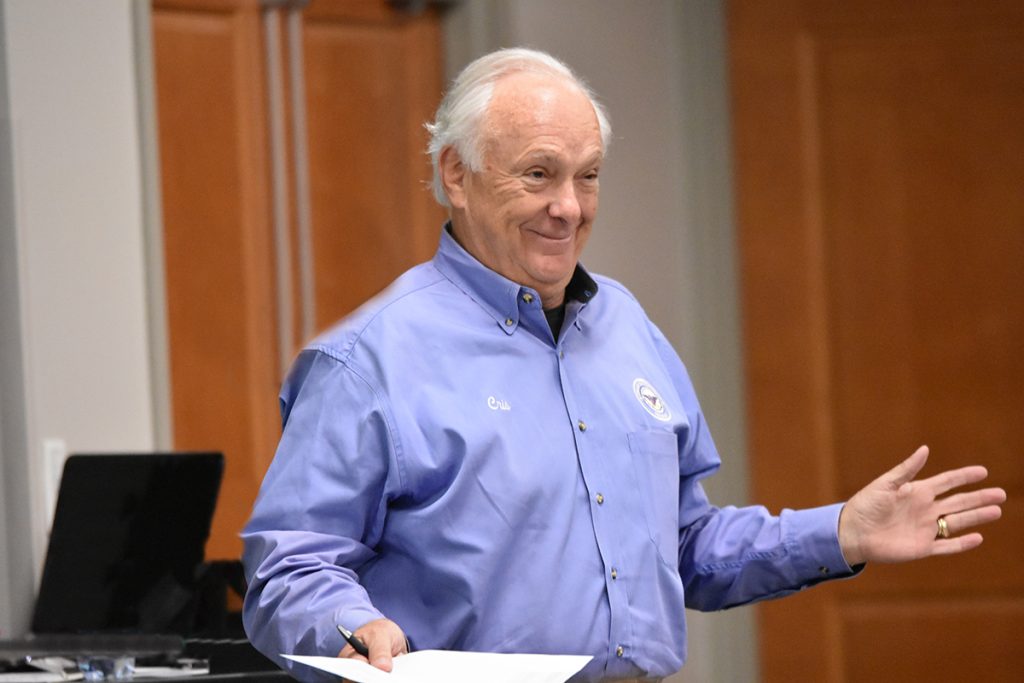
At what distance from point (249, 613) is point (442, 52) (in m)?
2.43

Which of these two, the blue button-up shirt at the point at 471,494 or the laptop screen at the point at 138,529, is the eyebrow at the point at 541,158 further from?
the laptop screen at the point at 138,529

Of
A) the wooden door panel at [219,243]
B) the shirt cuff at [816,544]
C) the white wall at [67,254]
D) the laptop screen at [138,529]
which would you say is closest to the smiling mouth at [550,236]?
the shirt cuff at [816,544]

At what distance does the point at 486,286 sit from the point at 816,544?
51 centimetres

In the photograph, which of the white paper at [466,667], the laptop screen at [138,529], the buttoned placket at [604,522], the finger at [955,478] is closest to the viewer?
the white paper at [466,667]

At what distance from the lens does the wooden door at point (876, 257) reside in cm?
376

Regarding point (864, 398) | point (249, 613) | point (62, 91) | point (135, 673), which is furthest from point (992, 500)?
point (62, 91)

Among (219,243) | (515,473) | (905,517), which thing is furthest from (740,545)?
(219,243)

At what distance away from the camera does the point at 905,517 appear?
1839mm

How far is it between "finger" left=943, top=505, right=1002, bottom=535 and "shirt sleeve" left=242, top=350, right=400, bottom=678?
2.31 ft

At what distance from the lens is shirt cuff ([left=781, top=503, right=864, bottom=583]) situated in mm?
1851

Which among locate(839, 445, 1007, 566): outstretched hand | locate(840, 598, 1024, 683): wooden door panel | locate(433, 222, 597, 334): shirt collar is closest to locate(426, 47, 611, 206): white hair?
locate(433, 222, 597, 334): shirt collar

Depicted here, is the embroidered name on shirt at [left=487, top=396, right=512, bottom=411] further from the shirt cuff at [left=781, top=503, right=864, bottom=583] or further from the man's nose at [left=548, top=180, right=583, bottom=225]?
the shirt cuff at [left=781, top=503, right=864, bottom=583]

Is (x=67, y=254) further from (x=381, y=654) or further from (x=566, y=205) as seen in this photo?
(x=381, y=654)

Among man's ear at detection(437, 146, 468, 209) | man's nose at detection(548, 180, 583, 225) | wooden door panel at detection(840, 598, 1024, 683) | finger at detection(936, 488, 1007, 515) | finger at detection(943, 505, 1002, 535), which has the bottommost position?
wooden door panel at detection(840, 598, 1024, 683)
